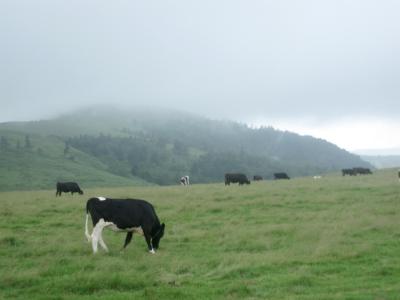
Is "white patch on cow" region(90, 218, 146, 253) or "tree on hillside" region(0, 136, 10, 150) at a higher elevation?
"tree on hillside" region(0, 136, 10, 150)

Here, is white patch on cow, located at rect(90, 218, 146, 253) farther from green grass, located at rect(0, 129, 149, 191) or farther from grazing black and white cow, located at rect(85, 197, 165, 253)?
green grass, located at rect(0, 129, 149, 191)

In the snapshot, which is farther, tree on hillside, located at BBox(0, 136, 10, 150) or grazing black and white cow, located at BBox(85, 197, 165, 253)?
tree on hillside, located at BBox(0, 136, 10, 150)

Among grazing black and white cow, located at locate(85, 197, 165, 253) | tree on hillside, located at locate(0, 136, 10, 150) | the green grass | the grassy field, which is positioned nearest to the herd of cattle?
grazing black and white cow, located at locate(85, 197, 165, 253)

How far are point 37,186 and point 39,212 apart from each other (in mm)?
116354

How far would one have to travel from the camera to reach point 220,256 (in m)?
14.9

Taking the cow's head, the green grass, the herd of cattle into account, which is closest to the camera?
the herd of cattle

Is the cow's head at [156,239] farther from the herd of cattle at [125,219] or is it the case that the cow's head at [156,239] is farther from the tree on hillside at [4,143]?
the tree on hillside at [4,143]

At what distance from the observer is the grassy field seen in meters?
11.4

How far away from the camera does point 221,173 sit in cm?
19425

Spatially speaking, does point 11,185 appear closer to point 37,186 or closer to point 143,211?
point 37,186

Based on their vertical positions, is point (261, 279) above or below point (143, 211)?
below

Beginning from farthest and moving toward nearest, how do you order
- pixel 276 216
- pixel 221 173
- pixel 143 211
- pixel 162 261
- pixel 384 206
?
1. pixel 221 173
2. pixel 384 206
3. pixel 276 216
4. pixel 143 211
5. pixel 162 261

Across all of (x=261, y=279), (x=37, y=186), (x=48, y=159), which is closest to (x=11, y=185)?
(x=37, y=186)

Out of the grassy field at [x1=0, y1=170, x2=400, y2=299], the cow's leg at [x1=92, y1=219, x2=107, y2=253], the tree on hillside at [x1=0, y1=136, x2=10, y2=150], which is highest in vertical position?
the tree on hillside at [x1=0, y1=136, x2=10, y2=150]
